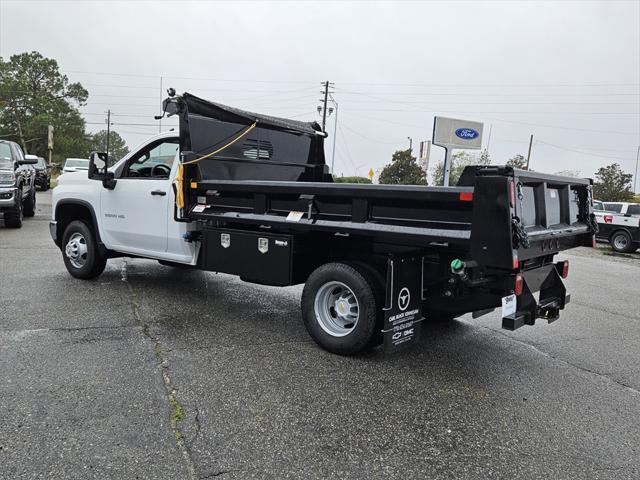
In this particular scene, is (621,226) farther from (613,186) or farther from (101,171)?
(613,186)

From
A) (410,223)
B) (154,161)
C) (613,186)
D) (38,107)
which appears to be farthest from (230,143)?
(38,107)

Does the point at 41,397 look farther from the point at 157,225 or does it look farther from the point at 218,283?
the point at 218,283

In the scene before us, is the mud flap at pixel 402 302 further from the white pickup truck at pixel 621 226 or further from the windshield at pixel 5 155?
the white pickup truck at pixel 621 226

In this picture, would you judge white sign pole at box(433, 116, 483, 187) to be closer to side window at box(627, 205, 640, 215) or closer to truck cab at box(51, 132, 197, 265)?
side window at box(627, 205, 640, 215)

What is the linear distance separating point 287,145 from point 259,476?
481 cm

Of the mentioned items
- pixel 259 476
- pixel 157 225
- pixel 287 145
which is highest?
pixel 287 145

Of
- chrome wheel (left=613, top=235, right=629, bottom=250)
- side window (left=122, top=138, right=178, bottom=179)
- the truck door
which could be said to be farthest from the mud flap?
chrome wheel (left=613, top=235, right=629, bottom=250)

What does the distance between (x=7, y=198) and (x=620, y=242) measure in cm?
1779

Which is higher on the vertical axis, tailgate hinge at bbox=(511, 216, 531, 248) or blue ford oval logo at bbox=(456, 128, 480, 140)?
blue ford oval logo at bbox=(456, 128, 480, 140)

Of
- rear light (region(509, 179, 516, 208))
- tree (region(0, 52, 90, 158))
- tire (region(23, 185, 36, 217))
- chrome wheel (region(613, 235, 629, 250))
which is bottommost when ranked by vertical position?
chrome wheel (region(613, 235, 629, 250))

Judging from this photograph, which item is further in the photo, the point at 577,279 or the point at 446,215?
the point at 577,279

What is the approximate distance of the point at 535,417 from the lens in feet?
11.7

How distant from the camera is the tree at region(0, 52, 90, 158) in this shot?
49688 mm

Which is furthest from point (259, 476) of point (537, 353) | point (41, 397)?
point (537, 353)
